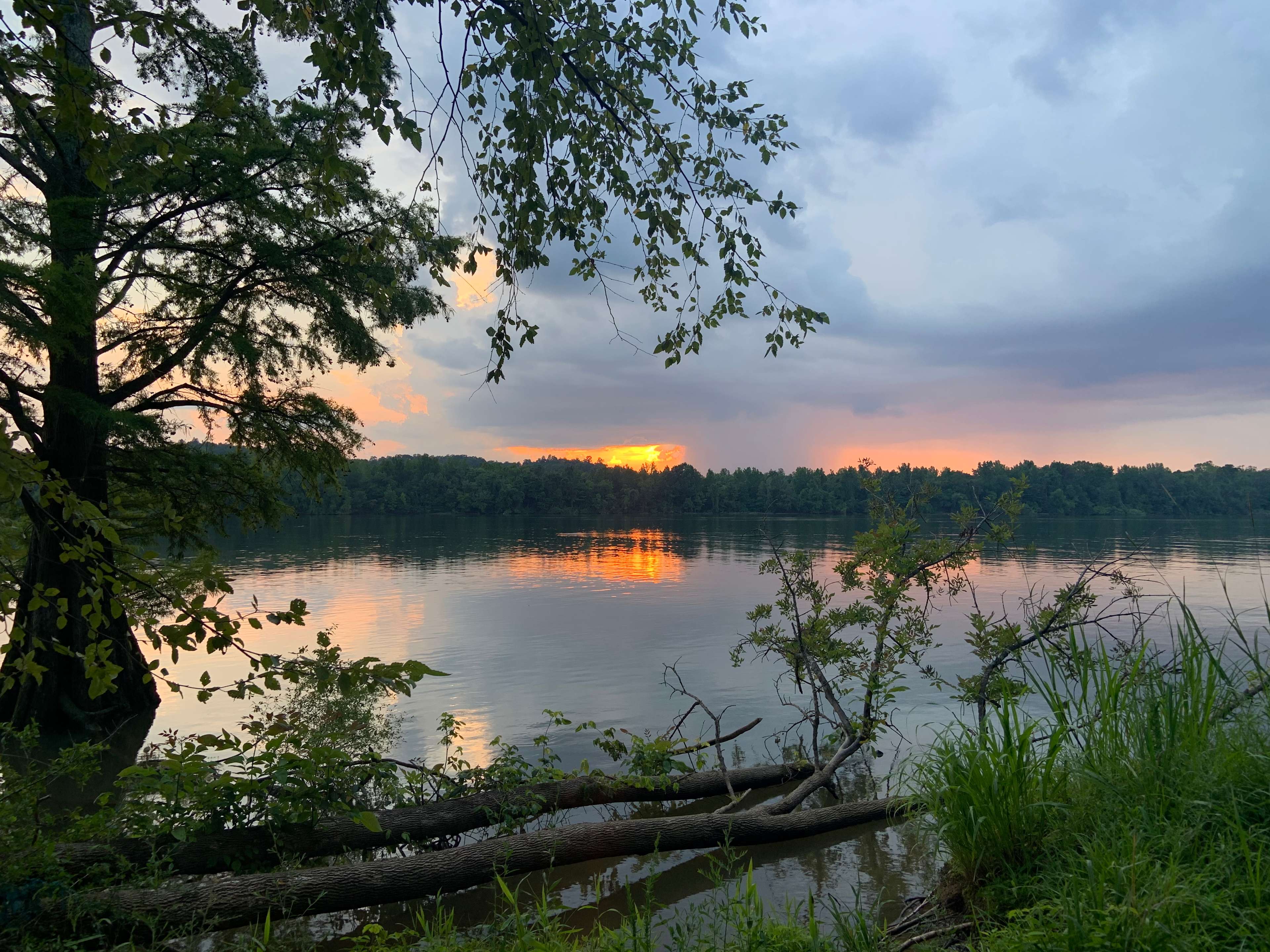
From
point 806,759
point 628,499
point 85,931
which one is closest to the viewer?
point 85,931

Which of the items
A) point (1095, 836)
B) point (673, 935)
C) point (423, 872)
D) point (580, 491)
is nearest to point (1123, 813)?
point (1095, 836)

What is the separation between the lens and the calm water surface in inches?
270

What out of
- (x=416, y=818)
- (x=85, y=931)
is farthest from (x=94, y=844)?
A: (x=416, y=818)

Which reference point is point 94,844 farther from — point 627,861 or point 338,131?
point 338,131

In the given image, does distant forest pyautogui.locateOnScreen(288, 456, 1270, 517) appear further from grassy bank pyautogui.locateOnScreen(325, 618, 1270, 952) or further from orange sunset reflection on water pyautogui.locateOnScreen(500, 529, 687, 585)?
grassy bank pyautogui.locateOnScreen(325, 618, 1270, 952)

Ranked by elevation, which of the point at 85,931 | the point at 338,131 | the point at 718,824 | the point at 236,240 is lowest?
the point at 718,824

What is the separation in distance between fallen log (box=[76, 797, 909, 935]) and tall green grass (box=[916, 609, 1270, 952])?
4.49 feet

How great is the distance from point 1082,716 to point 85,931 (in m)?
5.77

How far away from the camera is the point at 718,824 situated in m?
6.62

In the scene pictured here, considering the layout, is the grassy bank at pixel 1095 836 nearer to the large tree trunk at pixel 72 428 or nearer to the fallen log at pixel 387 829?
the fallen log at pixel 387 829

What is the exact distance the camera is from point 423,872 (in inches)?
212

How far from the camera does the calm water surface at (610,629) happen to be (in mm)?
6852

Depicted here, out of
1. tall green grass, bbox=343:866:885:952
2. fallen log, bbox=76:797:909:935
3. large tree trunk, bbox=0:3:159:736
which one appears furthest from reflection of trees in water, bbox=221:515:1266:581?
tall green grass, bbox=343:866:885:952

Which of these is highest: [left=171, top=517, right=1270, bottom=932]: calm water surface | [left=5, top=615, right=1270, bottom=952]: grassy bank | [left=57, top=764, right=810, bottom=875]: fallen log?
[left=5, top=615, right=1270, bottom=952]: grassy bank
